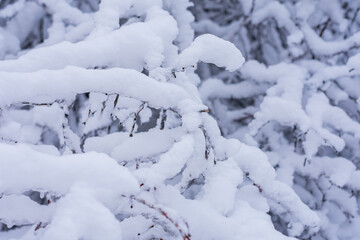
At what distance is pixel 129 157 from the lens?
3.76 ft

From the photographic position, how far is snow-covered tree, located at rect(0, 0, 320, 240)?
2.92ft

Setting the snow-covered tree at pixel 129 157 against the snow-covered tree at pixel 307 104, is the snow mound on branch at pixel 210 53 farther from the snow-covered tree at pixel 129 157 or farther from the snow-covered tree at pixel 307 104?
the snow-covered tree at pixel 307 104

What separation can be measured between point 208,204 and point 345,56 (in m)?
1.80

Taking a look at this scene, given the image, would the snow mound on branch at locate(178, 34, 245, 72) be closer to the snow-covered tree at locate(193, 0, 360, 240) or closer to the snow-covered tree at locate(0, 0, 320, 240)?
the snow-covered tree at locate(0, 0, 320, 240)

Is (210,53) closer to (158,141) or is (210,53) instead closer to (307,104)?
(158,141)

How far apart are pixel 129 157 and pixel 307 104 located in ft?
3.77

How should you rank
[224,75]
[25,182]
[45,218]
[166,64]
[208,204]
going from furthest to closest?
[224,75] → [166,64] → [208,204] → [45,218] → [25,182]

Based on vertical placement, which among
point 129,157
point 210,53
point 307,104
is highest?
point 210,53

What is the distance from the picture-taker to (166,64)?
1326 mm

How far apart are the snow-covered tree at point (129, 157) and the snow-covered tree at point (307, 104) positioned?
632 mm

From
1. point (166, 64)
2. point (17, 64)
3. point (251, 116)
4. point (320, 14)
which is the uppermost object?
point (17, 64)

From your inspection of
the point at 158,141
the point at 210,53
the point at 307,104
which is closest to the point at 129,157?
the point at 158,141

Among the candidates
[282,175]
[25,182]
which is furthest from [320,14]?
[25,182]

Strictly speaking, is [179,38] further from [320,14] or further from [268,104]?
[320,14]
